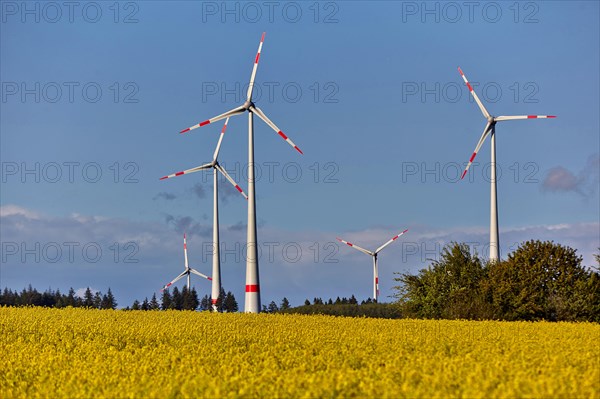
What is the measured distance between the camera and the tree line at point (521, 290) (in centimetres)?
5250

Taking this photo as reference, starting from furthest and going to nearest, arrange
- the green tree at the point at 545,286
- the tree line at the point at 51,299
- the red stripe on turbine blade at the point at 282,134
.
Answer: the tree line at the point at 51,299 < the red stripe on turbine blade at the point at 282,134 < the green tree at the point at 545,286

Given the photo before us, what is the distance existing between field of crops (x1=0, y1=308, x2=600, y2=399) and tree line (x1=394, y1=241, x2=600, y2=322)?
23.2 metres

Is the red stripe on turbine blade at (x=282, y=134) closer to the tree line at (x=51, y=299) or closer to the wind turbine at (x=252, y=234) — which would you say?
the wind turbine at (x=252, y=234)

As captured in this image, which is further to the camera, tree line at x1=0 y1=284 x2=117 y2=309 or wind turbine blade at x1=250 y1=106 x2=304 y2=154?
tree line at x1=0 y1=284 x2=117 y2=309

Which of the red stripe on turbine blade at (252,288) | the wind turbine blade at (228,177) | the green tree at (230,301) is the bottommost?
the green tree at (230,301)

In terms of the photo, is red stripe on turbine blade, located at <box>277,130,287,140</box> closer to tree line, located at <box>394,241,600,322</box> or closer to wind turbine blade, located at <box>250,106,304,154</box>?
wind turbine blade, located at <box>250,106,304,154</box>

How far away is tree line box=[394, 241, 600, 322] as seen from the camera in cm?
5250

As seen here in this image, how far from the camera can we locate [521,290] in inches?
2105

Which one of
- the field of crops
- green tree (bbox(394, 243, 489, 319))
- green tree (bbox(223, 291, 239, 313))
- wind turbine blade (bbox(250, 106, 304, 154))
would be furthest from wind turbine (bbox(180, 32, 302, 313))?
Answer: green tree (bbox(223, 291, 239, 313))

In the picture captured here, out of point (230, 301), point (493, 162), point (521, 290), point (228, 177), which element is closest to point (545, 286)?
point (521, 290)

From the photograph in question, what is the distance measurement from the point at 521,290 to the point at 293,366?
38.5 metres

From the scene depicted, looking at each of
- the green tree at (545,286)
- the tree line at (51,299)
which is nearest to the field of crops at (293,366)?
the green tree at (545,286)

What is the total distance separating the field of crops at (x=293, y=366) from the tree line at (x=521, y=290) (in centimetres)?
2318

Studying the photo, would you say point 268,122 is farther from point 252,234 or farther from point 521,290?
point 521,290
